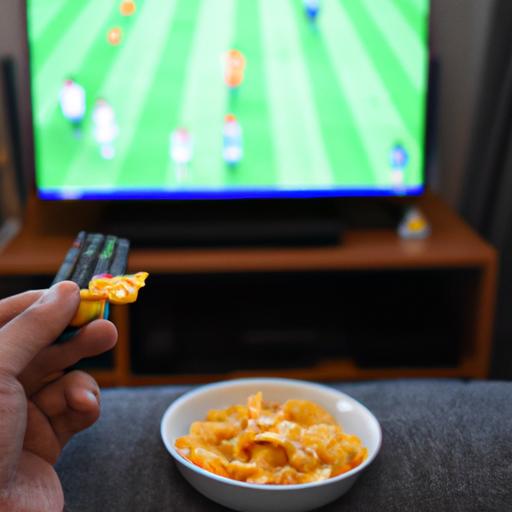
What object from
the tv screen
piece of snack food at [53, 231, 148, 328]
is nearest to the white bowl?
piece of snack food at [53, 231, 148, 328]

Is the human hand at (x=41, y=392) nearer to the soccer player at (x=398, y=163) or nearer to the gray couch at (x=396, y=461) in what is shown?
the gray couch at (x=396, y=461)

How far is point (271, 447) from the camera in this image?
75 cm

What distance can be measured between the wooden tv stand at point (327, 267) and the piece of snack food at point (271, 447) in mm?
1025

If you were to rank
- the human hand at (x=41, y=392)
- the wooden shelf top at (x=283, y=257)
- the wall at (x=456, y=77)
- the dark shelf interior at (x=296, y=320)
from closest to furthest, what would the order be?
1. the human hand at (x=41, y=392)
2. the wooden shelf top at (x=283, y=257)
3. the dark shelf interior at (x=296, y=320)
4. the wall at (x=456, y=77)

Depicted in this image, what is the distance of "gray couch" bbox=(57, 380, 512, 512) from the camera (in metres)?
0.72

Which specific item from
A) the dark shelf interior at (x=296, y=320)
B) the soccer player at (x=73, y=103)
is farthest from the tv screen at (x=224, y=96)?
the dark shelf interior at (x=296, y=320)

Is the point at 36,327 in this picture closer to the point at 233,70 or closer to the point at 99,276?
the point at 99,276

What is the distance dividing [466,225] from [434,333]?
1.10ft

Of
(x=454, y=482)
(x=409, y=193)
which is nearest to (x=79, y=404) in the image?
(x=454, y=482)

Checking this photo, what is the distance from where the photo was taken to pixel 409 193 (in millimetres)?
1989

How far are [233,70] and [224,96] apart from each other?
2.7 inches

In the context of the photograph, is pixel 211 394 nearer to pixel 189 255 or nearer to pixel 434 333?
pixel 189 255

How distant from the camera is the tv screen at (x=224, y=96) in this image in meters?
1.90

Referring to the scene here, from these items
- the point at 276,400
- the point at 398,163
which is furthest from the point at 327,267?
the point at 276,400
